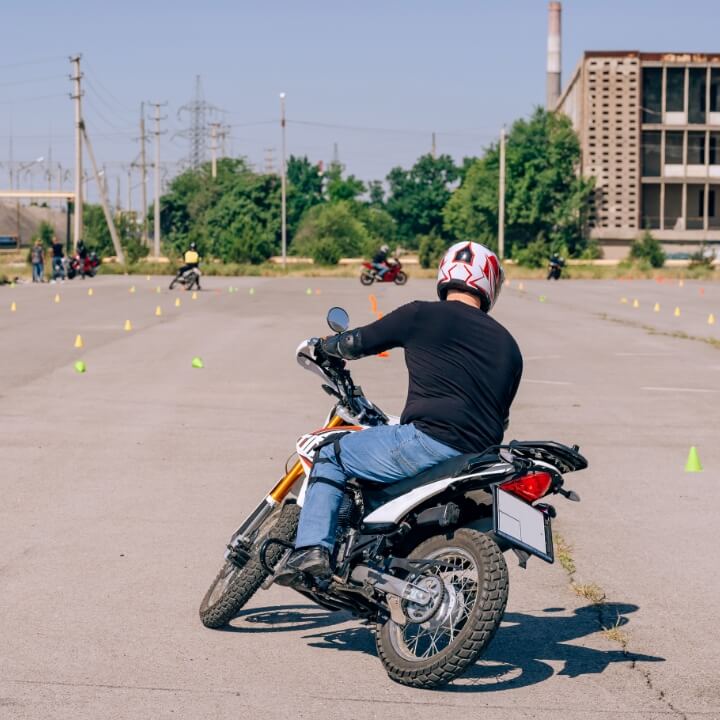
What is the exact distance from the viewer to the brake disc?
5.10 metres

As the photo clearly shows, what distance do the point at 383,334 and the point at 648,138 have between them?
89.4 meters

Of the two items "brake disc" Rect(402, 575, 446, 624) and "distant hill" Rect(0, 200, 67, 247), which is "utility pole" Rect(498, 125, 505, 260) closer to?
"distant hill" Rect(0, 200, 67, 247)

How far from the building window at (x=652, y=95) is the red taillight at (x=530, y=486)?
88.8m

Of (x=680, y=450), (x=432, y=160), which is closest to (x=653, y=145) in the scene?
(x=432, y=160)

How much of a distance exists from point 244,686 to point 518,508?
1200mm

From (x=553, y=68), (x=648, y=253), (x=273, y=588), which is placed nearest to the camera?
(x=273, y=588)

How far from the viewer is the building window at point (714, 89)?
91.4 m

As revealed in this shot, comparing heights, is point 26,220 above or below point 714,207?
below

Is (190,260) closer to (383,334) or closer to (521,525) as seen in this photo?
(383,334)

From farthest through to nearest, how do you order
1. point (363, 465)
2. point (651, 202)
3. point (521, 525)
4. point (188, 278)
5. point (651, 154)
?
point (651, 202) → point (651, 154) → point (188, 278) → point (363, 465) → point (521, 525)

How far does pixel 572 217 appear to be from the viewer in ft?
302

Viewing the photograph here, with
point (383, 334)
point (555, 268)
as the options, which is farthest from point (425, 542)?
point (555, 268)

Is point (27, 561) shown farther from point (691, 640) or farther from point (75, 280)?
point (75, 280)

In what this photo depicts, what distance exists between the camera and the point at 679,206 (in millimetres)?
92875
